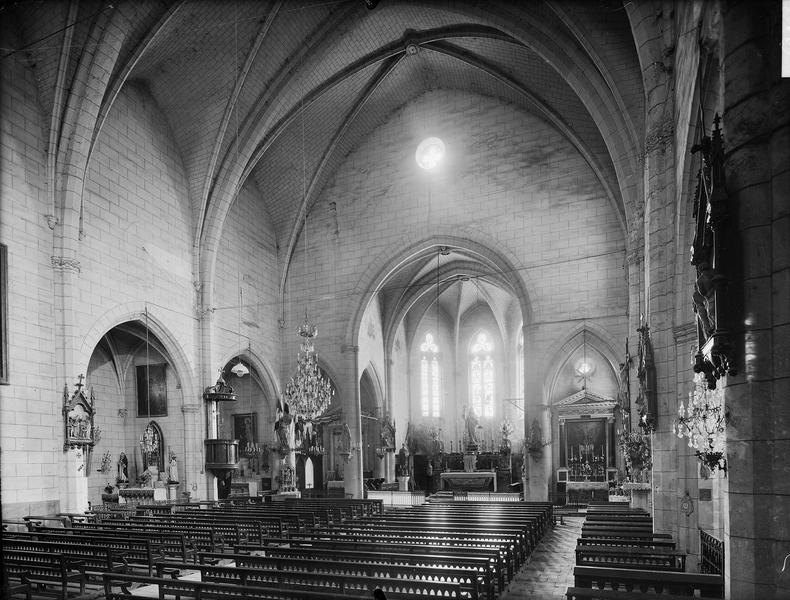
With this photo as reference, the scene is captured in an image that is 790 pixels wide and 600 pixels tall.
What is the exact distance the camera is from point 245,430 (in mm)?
26906

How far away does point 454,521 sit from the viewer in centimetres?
1220

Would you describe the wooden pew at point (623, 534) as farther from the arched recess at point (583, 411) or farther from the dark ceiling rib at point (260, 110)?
the dark ceiling rib at point (260, 110)

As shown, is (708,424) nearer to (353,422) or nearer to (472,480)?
(353,422)

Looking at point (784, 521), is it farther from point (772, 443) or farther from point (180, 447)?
point (180, 447)

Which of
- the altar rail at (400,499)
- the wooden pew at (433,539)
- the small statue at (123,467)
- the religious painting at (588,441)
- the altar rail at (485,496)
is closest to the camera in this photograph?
the wooden pew at (433,539)

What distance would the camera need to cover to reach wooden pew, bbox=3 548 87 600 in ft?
→ 26.6

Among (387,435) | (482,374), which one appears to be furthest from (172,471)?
(482,374)

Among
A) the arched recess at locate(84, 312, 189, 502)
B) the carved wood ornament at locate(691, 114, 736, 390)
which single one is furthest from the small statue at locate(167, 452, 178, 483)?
the carved wood ornament at locate(691, 114, 736, 390)

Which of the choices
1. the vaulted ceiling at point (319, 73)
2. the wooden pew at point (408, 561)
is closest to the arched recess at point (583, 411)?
the vaulted ceiling at point (319, 73)

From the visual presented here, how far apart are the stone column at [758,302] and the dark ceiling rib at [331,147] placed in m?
19.4

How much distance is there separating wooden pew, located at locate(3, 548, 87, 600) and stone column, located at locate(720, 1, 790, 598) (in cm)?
740

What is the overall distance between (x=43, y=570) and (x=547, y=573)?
748cm

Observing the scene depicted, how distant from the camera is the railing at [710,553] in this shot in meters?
8.25

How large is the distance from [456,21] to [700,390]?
16.3 metres
